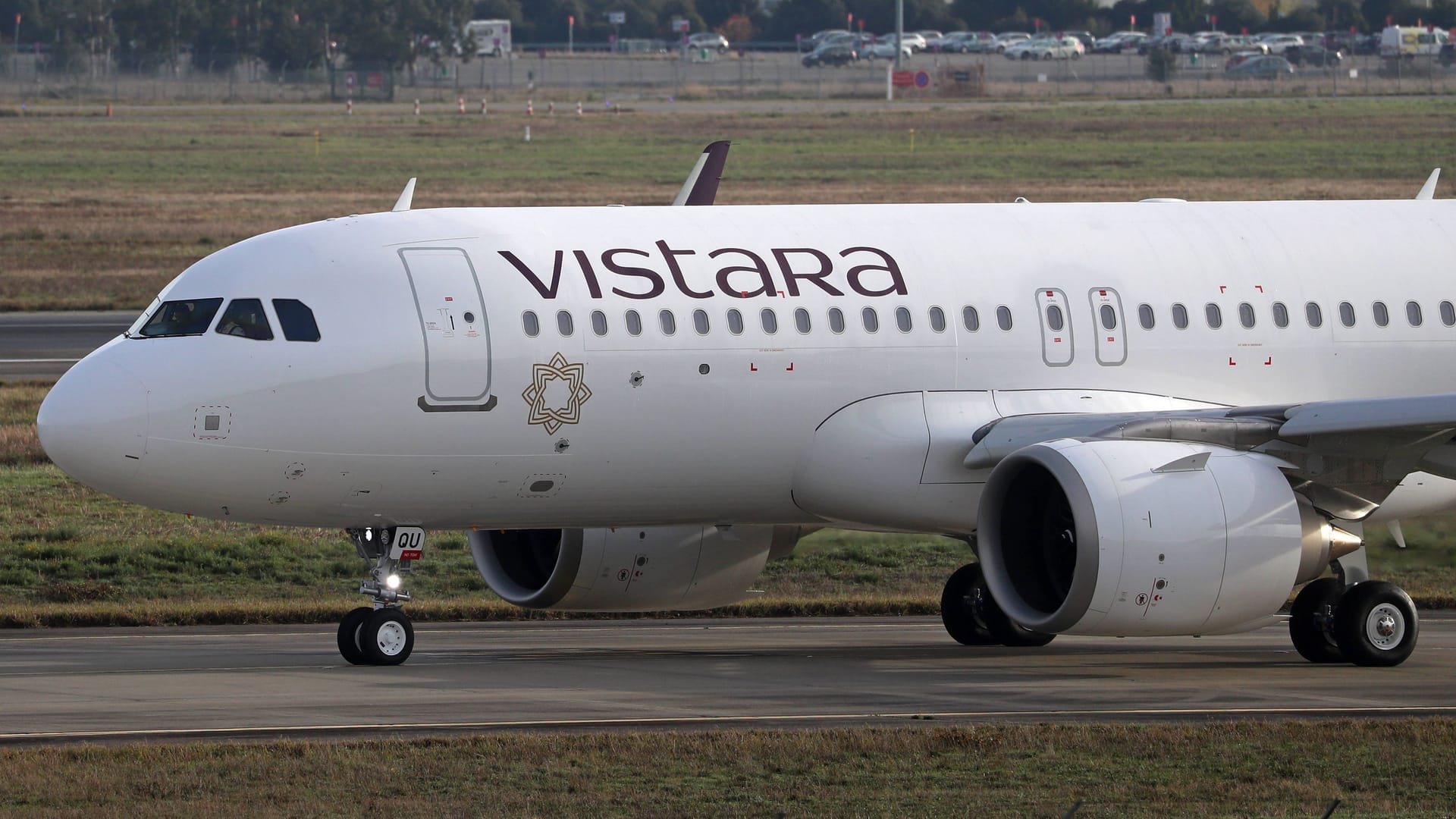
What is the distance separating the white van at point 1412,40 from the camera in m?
166

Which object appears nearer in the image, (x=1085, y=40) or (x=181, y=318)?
(x=181, y=318)

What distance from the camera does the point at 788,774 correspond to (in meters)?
16.8

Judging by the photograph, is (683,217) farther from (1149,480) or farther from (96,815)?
(96,815)

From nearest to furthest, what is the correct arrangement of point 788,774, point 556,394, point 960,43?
point 788,774
point 556,394
point 960,43

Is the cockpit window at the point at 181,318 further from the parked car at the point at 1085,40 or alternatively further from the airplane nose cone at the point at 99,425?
the parked car at the point at 1085,40

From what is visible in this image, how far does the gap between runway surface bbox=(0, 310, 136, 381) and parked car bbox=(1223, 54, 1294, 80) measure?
10975 cm

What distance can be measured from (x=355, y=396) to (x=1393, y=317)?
1109 cm

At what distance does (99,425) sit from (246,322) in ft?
5.45

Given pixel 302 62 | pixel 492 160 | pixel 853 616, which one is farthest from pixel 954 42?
pixel 853 616

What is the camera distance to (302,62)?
15800 cm

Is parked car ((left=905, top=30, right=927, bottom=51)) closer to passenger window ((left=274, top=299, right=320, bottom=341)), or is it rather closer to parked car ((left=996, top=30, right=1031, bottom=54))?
parked car ((left=996, top=30, right=1031, bottom=54))

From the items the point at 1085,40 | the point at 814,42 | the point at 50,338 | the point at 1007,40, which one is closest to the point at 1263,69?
the point at 1085,40

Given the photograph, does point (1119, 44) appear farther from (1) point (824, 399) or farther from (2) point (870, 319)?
(1) point (824, 399)

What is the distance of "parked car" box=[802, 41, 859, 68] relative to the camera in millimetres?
172625
